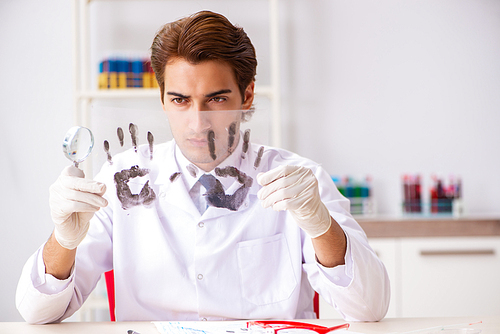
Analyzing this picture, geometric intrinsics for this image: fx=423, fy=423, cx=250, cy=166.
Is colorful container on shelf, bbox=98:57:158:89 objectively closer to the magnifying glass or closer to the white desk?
the magnifying glass

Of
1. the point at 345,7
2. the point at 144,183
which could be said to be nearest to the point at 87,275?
the point at 144,183

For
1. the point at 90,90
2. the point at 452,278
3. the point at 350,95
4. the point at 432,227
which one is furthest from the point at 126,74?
the point at 452,278

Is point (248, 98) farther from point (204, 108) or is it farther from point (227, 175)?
point (227, 175)

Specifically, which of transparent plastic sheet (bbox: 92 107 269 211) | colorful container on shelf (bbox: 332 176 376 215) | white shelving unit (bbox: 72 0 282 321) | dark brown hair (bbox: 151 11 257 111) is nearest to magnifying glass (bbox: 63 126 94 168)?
transparent plastic sheet (bbox: 92 107 269 211)

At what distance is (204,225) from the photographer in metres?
1.10

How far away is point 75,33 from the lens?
7.04ft

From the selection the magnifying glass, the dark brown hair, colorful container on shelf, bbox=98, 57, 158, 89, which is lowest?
the magnifying glass

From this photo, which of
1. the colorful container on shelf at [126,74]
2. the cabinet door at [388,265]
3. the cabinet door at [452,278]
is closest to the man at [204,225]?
the cabinet door at [388,265]

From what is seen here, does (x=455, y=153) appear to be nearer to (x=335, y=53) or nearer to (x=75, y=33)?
(x=335, y=53)

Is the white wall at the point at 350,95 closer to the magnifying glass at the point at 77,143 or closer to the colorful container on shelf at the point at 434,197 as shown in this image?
the colorful container on shelf at the point at 434,197

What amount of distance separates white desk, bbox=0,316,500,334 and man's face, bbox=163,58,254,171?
383 millimetres

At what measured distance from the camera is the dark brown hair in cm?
105

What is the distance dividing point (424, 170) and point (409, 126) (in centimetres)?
A: 27

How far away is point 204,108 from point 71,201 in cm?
36
